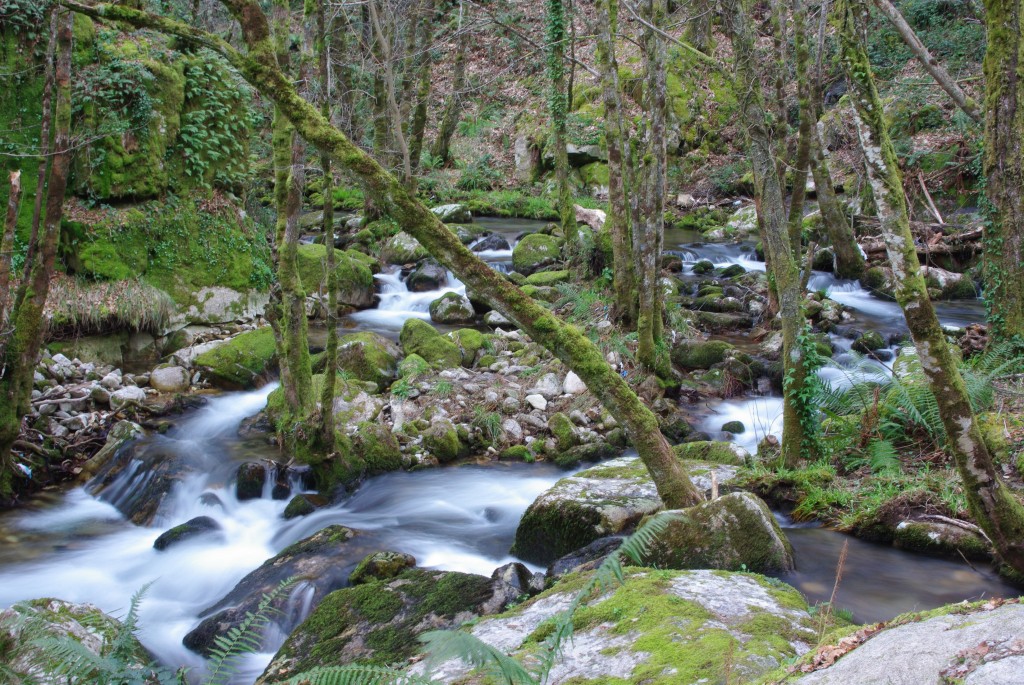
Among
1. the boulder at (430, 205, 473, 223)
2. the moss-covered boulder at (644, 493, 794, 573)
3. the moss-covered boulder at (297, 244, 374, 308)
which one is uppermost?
the boulder at (430, 205, 473, 223)

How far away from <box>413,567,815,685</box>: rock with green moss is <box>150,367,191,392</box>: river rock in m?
8.93

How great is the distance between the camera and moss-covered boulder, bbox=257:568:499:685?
4238 mm

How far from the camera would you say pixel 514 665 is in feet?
6.30

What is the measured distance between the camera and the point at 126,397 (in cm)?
1007

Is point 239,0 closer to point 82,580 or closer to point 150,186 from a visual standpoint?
point 82,580

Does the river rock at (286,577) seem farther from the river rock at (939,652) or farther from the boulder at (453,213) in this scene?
the boulder at (453,213)

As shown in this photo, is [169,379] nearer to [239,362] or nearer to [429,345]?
[239,362]

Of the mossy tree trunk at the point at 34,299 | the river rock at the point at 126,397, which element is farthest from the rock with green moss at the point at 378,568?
the river rock at the point at 126,397

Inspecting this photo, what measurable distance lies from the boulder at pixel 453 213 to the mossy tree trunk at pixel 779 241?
44.3ft

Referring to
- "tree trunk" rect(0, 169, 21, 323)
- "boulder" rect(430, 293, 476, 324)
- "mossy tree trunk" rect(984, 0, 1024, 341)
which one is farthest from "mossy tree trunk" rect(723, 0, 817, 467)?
"boulder" rect(430, 293, 476, 324)

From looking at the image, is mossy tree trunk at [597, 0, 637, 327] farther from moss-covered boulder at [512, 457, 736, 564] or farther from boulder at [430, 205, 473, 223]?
boulder at [430, 205, 473, 223]

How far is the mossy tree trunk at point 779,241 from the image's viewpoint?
21.4ft

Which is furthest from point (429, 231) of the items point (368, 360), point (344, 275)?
point (344, 275)

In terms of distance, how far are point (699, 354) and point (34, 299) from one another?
31.1 feet
